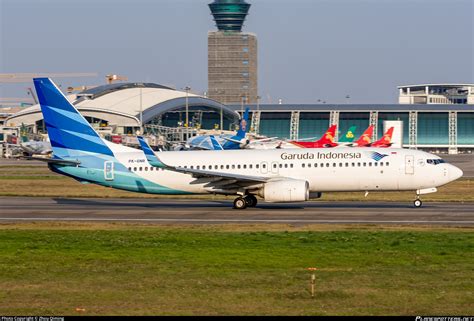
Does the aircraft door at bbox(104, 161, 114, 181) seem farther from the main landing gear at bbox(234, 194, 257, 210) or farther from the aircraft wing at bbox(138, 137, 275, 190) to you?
the main landing gear at bbox(234, 194, 257, 210)

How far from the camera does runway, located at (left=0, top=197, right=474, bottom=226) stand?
136 feet

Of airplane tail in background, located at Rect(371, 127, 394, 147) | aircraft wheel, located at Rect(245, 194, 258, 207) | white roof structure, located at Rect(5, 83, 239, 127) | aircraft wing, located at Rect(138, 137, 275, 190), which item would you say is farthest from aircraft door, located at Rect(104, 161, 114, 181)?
white roof structure, located at Rect(5, 83, 239, 127)

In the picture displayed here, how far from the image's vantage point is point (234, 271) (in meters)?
26.5

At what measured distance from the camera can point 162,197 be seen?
193 feet

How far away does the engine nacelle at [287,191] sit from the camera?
45625mm

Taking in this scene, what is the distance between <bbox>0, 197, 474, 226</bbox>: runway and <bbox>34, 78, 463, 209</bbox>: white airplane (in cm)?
124

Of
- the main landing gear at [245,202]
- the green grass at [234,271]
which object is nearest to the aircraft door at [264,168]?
the main landing gear at [245,202]

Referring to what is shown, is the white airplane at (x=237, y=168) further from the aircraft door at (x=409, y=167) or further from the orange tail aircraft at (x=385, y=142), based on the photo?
the orange tail aircraft at (x=385, y=142)

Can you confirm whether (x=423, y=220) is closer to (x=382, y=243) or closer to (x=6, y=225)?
(x=382, y=243)

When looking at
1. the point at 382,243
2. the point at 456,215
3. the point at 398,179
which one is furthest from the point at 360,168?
the point at 382,243

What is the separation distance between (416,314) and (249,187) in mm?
28398

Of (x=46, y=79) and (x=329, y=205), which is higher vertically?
(x=46, y=79)

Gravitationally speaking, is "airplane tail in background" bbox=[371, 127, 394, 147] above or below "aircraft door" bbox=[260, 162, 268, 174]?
above

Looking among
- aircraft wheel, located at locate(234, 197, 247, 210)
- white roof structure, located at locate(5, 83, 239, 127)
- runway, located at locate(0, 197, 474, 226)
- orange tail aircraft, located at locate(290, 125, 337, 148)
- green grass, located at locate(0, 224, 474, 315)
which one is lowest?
green grass, located at locate(0, 224, 474, 315)
